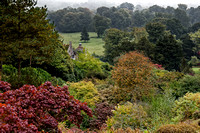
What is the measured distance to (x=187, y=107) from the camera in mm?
8352

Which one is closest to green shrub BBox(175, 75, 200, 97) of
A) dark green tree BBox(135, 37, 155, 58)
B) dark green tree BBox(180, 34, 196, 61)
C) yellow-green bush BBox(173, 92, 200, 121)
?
yellow-green bush BBox(173, 92, 200, 121)

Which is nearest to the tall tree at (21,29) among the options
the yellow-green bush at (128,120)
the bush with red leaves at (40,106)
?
the yellow-green bush at (128,120)

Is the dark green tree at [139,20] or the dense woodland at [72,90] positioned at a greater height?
the dark green tree at [139,20]

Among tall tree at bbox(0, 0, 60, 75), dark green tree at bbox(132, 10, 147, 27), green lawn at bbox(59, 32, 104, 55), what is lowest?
green lawn at bbox(59, 32, 104, 55)

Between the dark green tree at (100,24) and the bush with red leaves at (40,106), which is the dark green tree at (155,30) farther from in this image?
the bush with red leaves at (40,106)

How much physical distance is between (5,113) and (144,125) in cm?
516

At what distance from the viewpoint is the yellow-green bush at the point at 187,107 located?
319 inches

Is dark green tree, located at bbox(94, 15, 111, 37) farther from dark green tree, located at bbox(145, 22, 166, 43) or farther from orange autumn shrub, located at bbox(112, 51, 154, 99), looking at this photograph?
orange autumn shrub, located at bbox(112, 51, 154, 99)

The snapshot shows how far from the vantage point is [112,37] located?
49219mm

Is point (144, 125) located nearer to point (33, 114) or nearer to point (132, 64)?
point (33, 114)

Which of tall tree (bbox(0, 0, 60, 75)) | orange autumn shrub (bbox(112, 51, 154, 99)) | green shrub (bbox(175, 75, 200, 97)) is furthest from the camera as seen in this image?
tall tree (bbox(0, 0, 60, 75))

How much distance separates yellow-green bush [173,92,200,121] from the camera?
26.6ft

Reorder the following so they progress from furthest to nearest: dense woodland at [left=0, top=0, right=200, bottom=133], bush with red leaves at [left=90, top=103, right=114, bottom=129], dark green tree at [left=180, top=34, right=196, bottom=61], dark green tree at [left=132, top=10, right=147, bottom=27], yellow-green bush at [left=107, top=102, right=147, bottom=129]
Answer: dark green tree at [left=132, top=10, right=147, bottom=27] → dark green tree at [left=180, top=34, right=196, bottom=61] → bush with red leaves at [left=90, top=103, right=114, bottom=129] → yellow-green bush at [left=107, top=102, right=147, bottom=129] → dense woodland at [left=0, top=0, right=200, bottom=133]


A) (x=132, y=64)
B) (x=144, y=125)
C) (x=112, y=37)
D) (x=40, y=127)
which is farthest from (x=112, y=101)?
(x=112, y=37)
